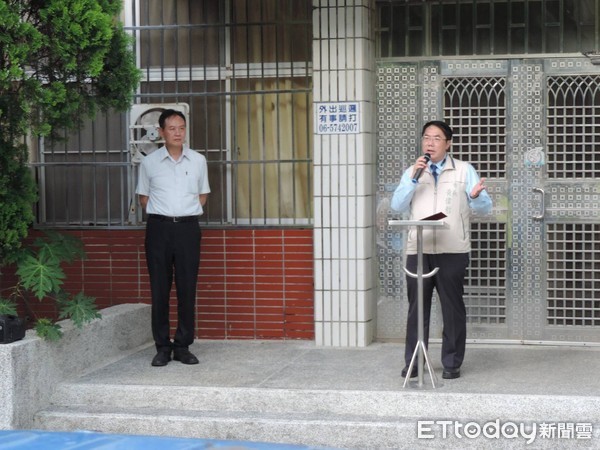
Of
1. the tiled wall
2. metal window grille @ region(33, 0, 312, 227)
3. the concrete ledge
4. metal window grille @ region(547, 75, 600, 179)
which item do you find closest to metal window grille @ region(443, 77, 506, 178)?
metal window grille @ region(547, 75, 600, 179)

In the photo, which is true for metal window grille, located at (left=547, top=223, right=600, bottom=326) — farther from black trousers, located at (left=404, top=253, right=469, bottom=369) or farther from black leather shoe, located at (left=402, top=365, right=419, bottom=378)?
black leather shoe, located at (left=402, top=365, right=419, bottom=378)

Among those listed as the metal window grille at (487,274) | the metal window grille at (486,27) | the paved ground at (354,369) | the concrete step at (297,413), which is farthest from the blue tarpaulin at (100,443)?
the metal window grille at (486,27)

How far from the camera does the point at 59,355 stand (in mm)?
7570

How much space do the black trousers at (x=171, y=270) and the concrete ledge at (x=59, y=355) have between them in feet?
1.41

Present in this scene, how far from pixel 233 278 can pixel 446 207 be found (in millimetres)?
2406

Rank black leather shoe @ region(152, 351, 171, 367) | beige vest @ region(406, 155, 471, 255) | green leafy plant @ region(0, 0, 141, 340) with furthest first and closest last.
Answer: black leather shoe @ region(152, 351, 171, 367) < beige vest @ region(406, 155, 471, 255) < green leafy plant @ region(0, 0, 141, 340)

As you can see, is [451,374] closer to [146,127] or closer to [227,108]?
[227,108]

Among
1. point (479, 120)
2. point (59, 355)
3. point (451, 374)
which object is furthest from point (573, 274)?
point (59, 355)

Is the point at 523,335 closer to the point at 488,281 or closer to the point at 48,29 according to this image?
the point at 488,281

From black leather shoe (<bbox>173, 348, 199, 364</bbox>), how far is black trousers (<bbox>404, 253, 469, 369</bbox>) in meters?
1.71

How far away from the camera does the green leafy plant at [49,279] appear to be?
7.27m

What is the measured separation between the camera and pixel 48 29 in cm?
711

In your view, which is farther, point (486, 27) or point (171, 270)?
point (486, 27)

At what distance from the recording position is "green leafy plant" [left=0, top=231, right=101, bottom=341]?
286 inches
